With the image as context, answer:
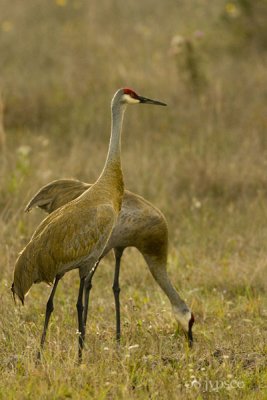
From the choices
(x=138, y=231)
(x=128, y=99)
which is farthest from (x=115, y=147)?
(x=138, y=231)

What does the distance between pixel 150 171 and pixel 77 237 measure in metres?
4.47

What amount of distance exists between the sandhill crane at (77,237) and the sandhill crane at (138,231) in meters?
0.77

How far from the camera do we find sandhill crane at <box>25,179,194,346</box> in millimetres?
6164

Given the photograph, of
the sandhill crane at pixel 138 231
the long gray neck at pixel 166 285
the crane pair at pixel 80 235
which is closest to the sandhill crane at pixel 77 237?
the crane pair at pixel 80 235

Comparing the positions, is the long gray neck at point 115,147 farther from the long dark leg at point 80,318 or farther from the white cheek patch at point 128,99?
the long dark leg at point 80,318

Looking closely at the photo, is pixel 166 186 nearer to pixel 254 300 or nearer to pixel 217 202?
pixel 217 202

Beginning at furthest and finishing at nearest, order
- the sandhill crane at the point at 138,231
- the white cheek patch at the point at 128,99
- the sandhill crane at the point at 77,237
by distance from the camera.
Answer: the sandhill crane at the point at 138,231, the white cheek patch at the point at 128,99, the sandhill crane at the point at 77,237

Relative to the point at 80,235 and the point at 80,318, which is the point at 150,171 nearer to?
the point at 80,318

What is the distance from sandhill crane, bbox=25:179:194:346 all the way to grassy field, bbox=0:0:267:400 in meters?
0.15

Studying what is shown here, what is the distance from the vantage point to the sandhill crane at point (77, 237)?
5.24m

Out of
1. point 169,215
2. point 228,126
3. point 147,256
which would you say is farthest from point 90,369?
point 228,126

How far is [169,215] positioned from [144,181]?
0.74 metres

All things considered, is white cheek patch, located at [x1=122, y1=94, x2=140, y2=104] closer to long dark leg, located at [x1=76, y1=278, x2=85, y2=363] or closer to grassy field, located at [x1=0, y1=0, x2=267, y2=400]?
long dark leg, located at [x1=76, y1=278, x2=85, y2=363]

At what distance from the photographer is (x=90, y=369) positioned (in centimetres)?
479
